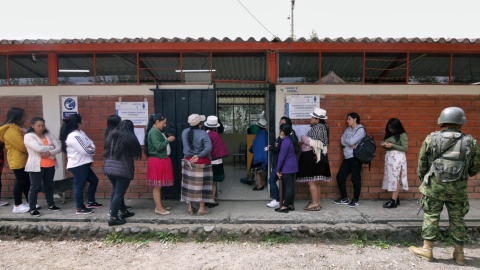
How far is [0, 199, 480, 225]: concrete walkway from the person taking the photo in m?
3.89

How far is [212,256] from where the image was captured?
330cm

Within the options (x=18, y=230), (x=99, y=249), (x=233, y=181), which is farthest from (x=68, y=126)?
(x=233, y=181)

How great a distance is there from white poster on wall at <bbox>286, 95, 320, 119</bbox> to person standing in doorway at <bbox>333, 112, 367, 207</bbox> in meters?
0.64

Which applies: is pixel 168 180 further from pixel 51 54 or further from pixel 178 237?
pixel 51 54

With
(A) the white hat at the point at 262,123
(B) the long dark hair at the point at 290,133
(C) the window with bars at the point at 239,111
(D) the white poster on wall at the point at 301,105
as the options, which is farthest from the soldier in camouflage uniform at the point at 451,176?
(C) the window with bars at the point at 239,111

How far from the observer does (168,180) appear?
4102 millimetres

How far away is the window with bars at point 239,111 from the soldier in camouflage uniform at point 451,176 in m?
7.38

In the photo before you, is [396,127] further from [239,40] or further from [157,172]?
[157,172]

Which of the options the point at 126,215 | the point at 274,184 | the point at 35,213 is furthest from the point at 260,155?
the point at 35,213

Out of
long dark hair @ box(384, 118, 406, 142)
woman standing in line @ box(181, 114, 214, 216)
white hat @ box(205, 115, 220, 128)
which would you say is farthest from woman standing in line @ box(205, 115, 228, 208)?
long dark hair @ box(384, 118, 406, 142)

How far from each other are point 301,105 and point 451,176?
2.42 metres

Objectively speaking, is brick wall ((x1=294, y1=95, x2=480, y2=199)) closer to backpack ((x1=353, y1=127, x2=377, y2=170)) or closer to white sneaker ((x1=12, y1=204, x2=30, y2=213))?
backpack ((x1=353, y1=127, x2=377, y2=170))

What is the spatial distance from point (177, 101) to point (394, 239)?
4175 millimetres

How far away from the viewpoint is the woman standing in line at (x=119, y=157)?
142 inches
